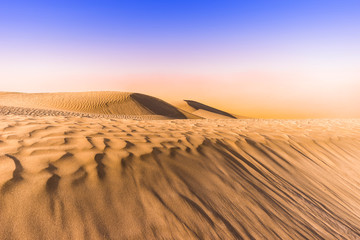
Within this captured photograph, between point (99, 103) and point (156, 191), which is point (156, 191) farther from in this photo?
point (99, 103)

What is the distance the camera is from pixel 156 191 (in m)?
2.20

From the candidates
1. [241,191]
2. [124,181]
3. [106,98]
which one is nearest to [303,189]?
[241,191]

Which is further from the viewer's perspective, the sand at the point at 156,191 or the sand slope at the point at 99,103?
the sand slope at the point at 99,103

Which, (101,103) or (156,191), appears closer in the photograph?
(156,191)

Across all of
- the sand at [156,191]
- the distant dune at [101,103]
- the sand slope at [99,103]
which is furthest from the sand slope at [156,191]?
the sand slope at [99,103]

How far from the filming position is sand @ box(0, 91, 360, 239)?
1.72 m

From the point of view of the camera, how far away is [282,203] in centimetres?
263

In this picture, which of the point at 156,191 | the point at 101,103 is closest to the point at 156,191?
the point at 156,191

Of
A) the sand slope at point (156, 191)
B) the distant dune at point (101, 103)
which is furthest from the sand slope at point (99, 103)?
the sand slope at point (156, 191)

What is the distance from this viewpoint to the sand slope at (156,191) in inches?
67.6

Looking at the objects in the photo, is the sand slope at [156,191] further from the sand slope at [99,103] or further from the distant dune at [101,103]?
the sand slope at [99,103]

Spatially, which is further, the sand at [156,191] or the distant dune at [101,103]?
the distant dune at [101,103]

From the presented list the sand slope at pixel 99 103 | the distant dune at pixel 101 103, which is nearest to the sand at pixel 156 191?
the distant dune at pixel 101 103

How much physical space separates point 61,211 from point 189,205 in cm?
111
